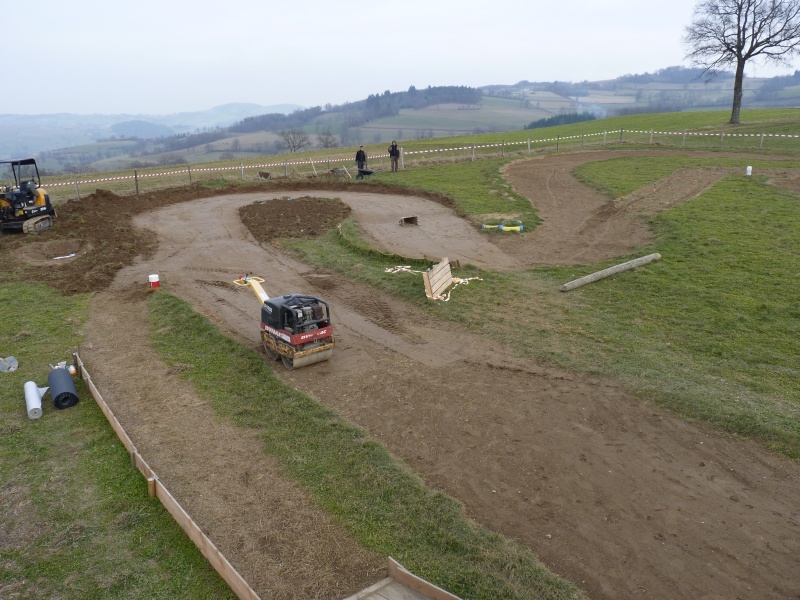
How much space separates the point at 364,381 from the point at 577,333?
18.9ft

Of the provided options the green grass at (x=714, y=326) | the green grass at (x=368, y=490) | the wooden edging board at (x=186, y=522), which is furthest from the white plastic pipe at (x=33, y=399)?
Result: the green grass at (x=714, y=326)

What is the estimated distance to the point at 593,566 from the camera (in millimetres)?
7398

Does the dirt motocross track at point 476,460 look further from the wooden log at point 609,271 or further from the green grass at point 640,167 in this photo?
the green grass at point 640,167

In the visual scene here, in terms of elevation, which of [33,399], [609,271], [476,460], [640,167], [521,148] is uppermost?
[521,148]

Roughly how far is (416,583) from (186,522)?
11.4ft

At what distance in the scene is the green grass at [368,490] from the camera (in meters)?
7.23

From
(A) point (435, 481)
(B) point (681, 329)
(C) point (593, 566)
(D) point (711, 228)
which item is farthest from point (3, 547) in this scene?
(D) point (711, 228)

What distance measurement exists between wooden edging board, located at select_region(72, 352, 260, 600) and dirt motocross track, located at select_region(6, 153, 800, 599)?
31cm

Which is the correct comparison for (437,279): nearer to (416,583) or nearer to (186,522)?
(186,522)

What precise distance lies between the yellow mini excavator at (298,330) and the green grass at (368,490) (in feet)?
2.14

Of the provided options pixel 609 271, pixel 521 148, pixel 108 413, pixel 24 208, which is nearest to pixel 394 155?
pixel 521 148

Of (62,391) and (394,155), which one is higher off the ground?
(394,155)

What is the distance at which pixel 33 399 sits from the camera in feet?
37.3

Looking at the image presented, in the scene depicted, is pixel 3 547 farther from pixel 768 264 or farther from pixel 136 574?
pixel 768 264
